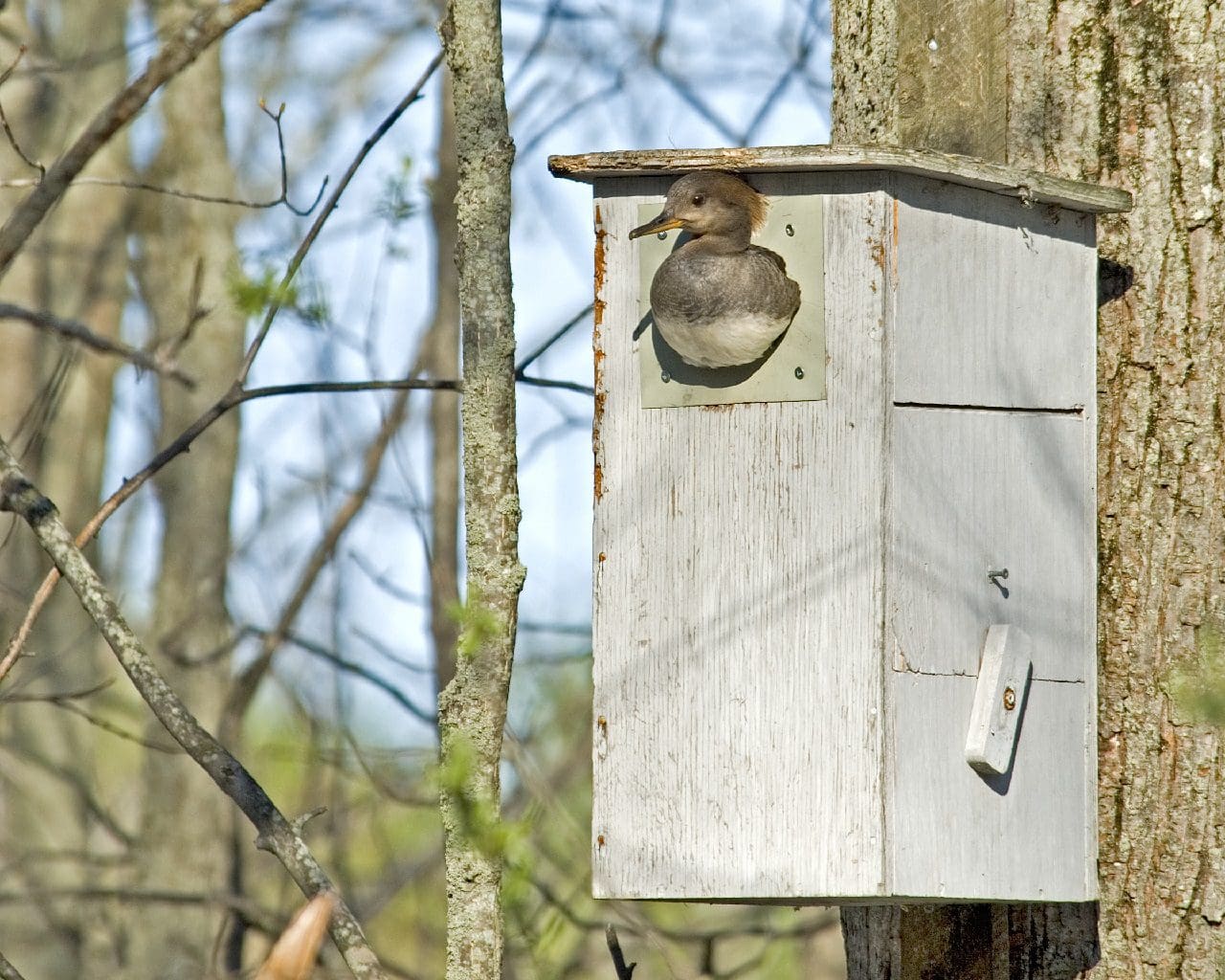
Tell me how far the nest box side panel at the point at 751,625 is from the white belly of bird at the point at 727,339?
8cm

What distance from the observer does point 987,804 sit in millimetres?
2414

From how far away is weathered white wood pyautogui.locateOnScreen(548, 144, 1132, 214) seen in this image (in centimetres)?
240

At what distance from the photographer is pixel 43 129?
8.33 meters

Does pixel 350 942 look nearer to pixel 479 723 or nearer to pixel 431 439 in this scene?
pixel 479 723

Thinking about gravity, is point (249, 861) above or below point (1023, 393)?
below

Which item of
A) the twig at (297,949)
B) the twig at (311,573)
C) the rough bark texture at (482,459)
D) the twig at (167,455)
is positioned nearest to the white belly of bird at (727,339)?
the rough bark texture at (482,459)

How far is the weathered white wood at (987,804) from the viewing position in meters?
2.32

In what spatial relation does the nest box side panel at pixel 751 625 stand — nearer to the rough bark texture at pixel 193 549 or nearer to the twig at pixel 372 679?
the twig at pixel 372 679

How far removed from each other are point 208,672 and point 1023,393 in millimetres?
4313

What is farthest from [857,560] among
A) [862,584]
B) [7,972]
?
[7,972]

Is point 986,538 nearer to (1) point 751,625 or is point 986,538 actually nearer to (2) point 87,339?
(1) point 751,625

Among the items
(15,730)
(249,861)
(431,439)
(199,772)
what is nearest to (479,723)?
(431,439)

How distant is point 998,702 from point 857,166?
84cm

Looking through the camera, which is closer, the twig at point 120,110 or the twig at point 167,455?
the twig at point 120,110
